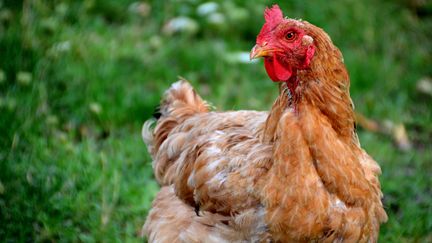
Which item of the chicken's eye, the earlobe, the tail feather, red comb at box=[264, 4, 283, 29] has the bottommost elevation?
the tail feather

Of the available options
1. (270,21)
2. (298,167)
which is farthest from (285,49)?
(298,167)

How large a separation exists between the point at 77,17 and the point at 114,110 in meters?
1.06

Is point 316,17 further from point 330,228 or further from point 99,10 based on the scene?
point 330,228

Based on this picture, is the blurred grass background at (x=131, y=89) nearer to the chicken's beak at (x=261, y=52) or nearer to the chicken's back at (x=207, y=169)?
the chicken's back at (x=207, y=169)

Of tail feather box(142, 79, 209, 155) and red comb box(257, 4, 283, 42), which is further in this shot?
tail feather box(142, 79, 209, 155)

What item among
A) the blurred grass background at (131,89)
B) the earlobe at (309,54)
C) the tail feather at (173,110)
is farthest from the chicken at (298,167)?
the blurred grass background at (131,89)

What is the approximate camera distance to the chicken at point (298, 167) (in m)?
3.10

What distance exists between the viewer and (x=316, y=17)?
706 centimetres

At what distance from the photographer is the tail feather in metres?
4.34

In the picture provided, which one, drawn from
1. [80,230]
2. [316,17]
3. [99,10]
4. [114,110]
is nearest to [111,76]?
[114,110]

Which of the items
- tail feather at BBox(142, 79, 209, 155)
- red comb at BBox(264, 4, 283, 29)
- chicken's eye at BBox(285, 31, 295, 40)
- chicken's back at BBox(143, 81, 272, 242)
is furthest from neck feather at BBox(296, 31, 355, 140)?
tail feather at BBox(142, 79, 209, 155)

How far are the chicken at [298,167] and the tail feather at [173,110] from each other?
3.00 ft

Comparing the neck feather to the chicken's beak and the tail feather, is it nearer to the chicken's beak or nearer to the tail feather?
the chicken's beak

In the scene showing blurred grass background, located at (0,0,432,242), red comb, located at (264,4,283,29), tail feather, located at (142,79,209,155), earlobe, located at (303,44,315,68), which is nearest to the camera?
earlobe, located at (303,44,315,68)
